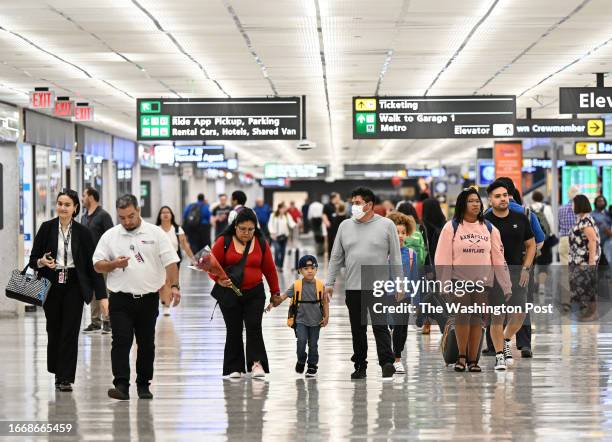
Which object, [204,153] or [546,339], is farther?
[204,153]

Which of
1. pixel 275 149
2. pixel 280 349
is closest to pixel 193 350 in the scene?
pixel 280 349

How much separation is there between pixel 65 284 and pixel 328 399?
2.25 m

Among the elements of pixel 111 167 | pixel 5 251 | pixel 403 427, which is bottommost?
pixel 403 427

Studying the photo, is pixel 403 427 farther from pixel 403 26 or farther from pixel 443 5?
pixel 403 26

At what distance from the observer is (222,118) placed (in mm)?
17391

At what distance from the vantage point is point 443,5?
37.9ft

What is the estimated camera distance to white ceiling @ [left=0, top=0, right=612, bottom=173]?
38.4 feet

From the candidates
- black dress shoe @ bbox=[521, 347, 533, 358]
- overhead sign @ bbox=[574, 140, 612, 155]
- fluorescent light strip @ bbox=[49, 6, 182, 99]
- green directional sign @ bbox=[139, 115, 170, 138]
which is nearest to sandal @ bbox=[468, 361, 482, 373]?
black dress shoe @ bbox=[521, 347, 533, 358]

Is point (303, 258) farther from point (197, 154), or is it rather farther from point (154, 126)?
point (197, 154)

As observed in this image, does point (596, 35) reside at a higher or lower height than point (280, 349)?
higher

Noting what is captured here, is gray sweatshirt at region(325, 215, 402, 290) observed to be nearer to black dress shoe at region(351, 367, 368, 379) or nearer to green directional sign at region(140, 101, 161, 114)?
black dress shoe at region(351, 367, 368, 379)

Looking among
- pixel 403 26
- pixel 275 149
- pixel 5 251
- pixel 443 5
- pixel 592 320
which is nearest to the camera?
pixel 443 5

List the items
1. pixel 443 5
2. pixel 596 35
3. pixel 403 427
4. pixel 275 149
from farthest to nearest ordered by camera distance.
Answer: pixel 275 149
pixel 596 35
pixel 443 5
pixel 403 427

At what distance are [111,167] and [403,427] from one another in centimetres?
2120
